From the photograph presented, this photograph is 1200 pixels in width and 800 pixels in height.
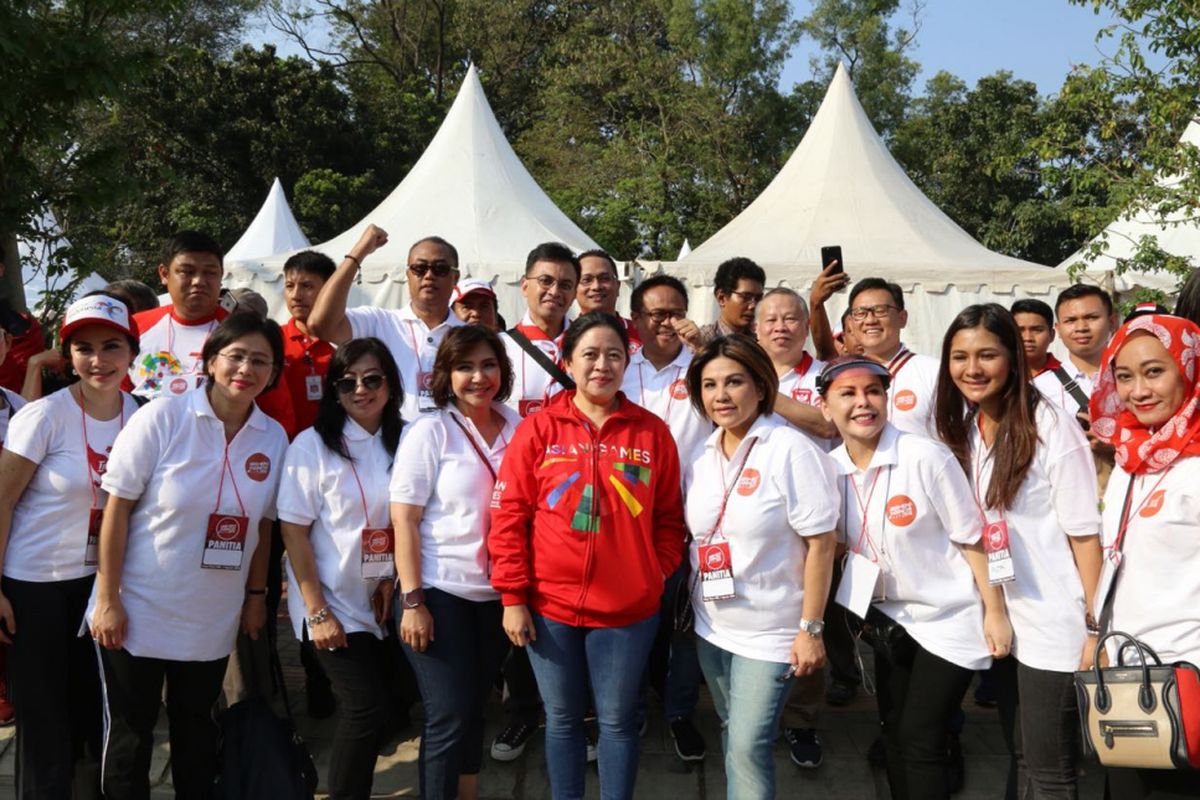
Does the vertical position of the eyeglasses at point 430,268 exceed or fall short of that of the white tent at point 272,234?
it falls short

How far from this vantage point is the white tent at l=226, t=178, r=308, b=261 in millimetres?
14391

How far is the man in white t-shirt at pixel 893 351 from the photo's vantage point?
3.77m

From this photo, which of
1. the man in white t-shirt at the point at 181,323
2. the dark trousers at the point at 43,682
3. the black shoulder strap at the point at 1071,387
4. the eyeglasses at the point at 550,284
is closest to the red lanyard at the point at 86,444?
the dark trousers at the point at 43,682

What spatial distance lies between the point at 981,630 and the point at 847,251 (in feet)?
26.8

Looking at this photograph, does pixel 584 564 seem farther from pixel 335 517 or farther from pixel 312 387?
pixel 312 387

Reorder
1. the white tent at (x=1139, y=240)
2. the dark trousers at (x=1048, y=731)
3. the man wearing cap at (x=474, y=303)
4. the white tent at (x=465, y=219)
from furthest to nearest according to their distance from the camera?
the white tent at (x=465, y=219) < the white tent at (x=1139, y=240) < the man wearing cap at (x=474, y=303) < the dark trousers at (x=1048, y=731)

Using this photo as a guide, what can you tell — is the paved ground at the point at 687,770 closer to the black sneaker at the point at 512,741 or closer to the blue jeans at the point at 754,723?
the black sneaker at the point at 512,741

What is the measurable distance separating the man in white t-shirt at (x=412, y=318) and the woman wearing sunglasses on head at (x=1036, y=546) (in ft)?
7.13

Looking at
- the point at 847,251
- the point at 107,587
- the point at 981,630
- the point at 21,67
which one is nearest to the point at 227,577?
the point at 107,587

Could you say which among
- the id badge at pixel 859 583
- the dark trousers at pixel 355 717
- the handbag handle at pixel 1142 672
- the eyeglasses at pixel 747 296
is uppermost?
the eyeglasses at pixel 747 296

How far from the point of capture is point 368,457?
10.2ft

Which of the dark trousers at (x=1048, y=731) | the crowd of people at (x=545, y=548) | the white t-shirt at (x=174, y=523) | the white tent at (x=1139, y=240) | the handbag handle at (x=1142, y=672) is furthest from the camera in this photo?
the white tent at (x=1139, y=240)

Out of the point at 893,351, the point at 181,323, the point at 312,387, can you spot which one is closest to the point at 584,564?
the point at 312,387

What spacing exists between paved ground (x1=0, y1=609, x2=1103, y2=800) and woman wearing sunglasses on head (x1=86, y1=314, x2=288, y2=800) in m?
0.88
